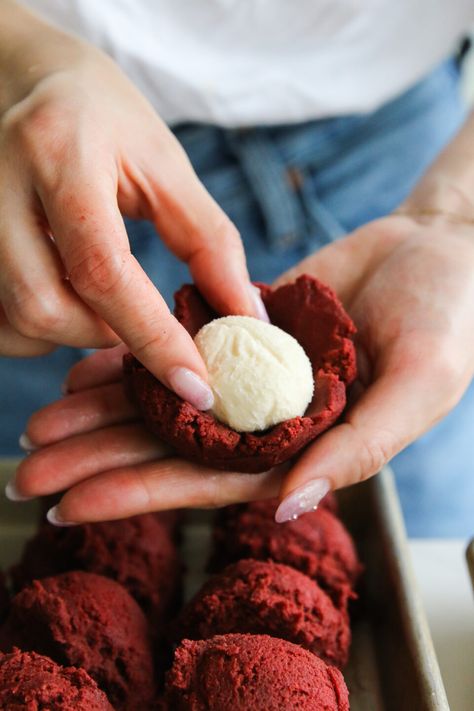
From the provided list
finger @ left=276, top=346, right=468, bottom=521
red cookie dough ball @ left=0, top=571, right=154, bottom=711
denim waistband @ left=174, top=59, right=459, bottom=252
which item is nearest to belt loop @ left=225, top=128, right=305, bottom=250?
denim waistband @ left=174, top=59, right=459, bottom=252

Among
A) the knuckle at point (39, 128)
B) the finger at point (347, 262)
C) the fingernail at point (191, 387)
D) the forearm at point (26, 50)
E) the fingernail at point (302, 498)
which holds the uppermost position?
the forearm at point (26, 50)

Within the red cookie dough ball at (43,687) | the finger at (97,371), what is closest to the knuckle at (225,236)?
the finger at (97,371)

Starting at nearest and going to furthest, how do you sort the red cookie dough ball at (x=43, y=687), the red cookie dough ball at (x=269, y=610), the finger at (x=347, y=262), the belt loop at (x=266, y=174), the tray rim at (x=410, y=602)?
the red cookie dough ball at (x=43, y=687) → the tray rim at (x=410, y=602) → the red cookie dough ball at (x=269, y=610) → the finger at (x=347, y=262) → the belt loop at (x=266, y=174)

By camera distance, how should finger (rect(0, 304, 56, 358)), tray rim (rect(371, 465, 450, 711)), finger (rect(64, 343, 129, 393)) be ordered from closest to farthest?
tray rim (rect(371, 465, 450, 711)) < finger (rect(0, 304, 56, 358)) < finger (rect(64, 343, 129, 393))

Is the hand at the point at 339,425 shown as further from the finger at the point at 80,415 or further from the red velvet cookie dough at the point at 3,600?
the red velvet cookie dough at the point at 3,600

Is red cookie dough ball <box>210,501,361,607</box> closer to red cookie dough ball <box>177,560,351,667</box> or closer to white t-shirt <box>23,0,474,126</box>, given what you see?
red cookie dough ball <box>177,560,351,667</box>

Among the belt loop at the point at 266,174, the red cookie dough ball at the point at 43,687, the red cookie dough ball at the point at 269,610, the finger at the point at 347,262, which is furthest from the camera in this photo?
the belt loop at the point at 266,174

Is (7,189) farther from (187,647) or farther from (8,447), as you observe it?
(8,447)
